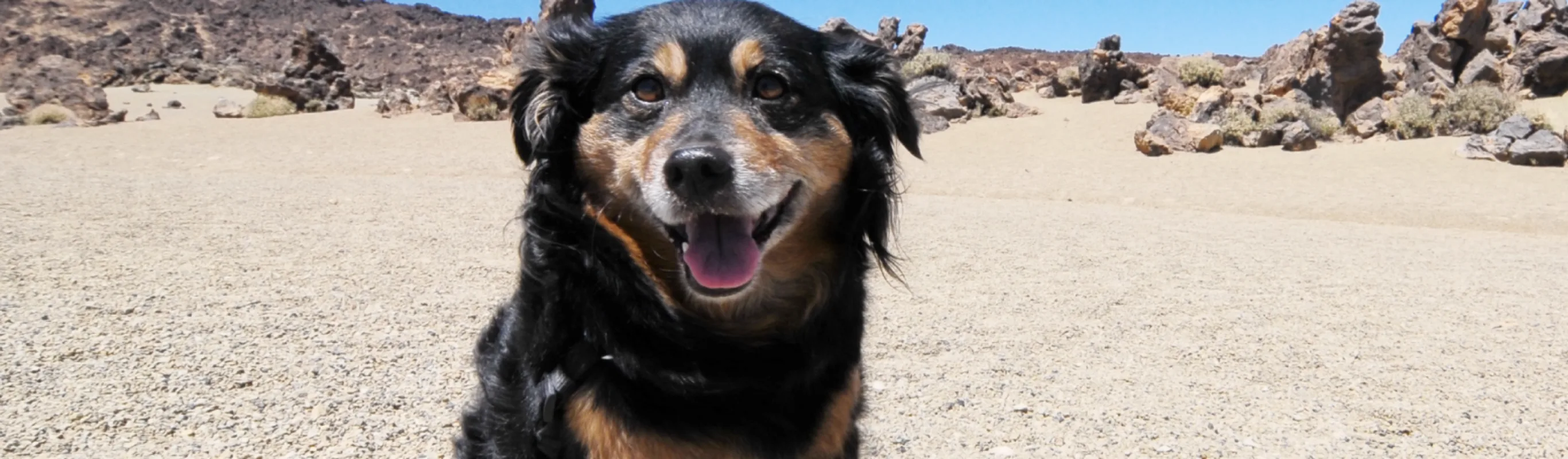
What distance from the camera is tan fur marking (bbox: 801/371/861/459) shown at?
9.17ft

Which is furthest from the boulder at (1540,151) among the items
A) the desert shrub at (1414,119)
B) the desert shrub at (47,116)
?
the desert shrub at (47,116)

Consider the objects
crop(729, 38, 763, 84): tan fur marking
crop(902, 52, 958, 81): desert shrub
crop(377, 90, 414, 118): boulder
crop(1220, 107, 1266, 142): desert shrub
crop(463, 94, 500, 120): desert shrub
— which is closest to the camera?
crop(729, 38, 763, 84): tan fur marking

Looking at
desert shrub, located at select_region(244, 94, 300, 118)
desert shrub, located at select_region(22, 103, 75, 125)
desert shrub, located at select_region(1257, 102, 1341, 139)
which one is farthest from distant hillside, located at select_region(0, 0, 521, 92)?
desert shrub, located at select_region(1257, 102, 1341, 139)

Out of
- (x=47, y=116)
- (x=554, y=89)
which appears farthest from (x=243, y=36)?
(x=554, y=89)

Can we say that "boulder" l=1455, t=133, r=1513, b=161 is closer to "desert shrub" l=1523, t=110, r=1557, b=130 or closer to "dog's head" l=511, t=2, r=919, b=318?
"desert shrub" l=1523, t=110, r=1557, b=130

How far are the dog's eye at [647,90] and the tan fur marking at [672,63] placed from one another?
0.04 metres

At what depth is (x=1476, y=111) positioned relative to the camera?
57.1ft

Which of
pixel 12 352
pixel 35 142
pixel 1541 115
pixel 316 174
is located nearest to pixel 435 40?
pixel 35 142

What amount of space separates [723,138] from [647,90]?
17.7 inches

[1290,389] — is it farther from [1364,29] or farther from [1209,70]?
[1209,70]

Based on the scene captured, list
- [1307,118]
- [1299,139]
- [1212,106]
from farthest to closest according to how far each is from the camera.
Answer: [1212,106], [1307,118], [1299,139]

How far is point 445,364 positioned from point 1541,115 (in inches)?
738

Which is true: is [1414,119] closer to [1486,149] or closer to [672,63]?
[1486,149]

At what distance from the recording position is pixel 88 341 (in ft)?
15.4
